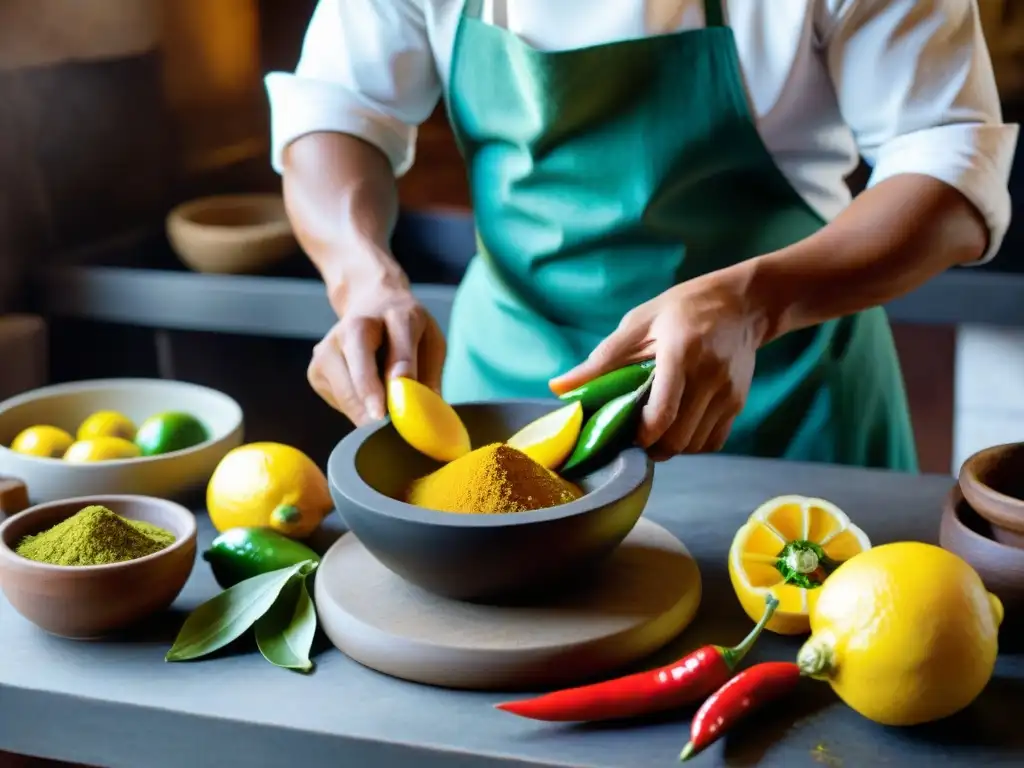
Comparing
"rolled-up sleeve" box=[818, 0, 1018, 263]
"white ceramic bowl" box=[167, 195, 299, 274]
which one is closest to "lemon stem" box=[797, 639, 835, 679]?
"rolled-up sleeve" box=[818, 0, 1018, 263]

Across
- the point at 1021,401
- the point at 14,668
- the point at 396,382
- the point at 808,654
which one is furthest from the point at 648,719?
the point at 1021,401

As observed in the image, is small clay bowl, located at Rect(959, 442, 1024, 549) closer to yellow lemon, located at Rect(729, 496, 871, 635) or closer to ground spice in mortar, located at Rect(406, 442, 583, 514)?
yellow lemon, located at Rect(729, 496, 871, 635)

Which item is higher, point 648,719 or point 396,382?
point 396,382

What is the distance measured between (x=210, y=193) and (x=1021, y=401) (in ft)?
5.58

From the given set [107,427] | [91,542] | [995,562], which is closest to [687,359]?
[995,562]

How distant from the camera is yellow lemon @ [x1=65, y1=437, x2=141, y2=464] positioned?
121cm

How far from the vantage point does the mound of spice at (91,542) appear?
37.4 inches

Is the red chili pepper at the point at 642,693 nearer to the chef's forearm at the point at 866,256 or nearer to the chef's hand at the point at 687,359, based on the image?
the chef's hand at the point at 687,359

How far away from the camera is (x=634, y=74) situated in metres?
1.36

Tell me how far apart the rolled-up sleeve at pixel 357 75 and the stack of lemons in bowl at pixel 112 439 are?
43 centimetres

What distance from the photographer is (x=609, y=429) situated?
998mm

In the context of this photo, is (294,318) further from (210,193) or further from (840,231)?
(840,231)

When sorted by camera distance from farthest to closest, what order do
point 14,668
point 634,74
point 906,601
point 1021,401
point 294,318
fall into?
1. point 1021,401
2. point 294,318
3. point 634,74
4. point 14,668
5. point 906,601

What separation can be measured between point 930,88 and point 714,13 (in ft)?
0.80
